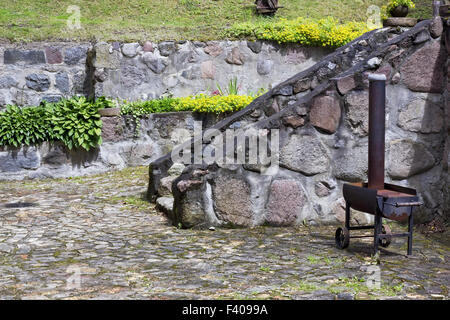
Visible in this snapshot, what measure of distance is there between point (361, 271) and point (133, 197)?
360 centimetres

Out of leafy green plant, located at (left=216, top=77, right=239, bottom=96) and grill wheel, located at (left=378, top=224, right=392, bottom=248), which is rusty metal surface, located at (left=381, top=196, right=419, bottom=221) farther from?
leafy green plant, located at (left=216, top=77, right=239, bottom=96)

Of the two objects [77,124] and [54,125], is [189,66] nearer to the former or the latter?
[77,124]

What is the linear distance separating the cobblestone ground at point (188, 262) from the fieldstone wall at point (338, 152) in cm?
21

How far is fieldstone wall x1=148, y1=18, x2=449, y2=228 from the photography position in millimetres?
5289

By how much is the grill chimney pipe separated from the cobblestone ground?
564 millimetres

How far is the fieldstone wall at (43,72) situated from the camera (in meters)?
9.45

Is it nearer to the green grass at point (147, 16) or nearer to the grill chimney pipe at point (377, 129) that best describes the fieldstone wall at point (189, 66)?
the green grass at point (147, 16)

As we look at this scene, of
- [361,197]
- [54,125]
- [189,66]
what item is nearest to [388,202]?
[361,197]

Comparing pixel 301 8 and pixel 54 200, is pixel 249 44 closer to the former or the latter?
pixel 301 8

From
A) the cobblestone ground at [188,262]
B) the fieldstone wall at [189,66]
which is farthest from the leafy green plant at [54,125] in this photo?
the cobblestone ground at [188,262]

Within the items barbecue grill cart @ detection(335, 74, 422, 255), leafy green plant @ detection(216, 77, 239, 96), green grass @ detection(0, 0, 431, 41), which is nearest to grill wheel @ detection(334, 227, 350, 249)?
barbecue grill cart @ detection(335, 74, 422, 255)
